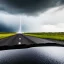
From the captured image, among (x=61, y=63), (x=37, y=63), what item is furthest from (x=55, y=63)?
(x=37, y=63)

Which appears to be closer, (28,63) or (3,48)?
(28,63)

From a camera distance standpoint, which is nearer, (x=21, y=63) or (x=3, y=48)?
(x=21, y=63)

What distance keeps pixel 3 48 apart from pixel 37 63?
6554 millimetres

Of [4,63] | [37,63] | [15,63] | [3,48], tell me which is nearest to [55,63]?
[37,63]

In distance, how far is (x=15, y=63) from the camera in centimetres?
1188

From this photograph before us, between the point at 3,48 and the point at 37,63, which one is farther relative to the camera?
the point at 3,48

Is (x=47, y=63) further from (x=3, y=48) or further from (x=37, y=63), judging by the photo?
(x=3, y=48)

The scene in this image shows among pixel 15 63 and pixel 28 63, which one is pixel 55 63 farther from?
pixel 15 63

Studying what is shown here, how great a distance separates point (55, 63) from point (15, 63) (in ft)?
10.8

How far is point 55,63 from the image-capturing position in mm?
11727

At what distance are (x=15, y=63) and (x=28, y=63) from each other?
1.09 m

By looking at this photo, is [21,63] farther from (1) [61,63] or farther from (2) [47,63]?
(1) [61,63]

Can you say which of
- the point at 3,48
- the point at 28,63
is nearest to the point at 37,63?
the point at 28,63

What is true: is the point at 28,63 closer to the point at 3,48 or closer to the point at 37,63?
the point at 37,63
